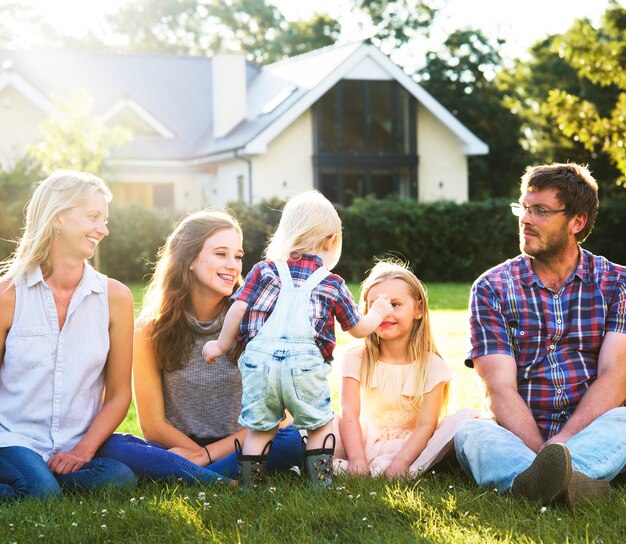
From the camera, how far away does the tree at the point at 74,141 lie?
78.6ft

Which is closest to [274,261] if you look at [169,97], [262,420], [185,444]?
[262,420]

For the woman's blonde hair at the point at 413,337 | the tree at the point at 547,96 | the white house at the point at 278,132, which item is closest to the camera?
the woman's blonde hair at the point at 413,337

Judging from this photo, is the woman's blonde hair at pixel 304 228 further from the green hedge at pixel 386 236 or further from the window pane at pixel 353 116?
the window pane at pixel 353 116

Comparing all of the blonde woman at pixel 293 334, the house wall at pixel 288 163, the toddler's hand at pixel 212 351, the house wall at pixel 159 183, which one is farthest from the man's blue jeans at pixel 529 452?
the house wall at pixel 159 183

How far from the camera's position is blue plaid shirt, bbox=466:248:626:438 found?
198 inches

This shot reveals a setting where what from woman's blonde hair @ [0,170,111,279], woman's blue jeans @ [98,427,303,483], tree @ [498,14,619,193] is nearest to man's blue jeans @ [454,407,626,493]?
woman's blue jeans @ [98,427,303,483]

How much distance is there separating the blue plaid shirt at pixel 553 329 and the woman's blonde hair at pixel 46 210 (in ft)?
7.16

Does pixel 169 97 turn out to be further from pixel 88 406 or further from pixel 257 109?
pixel 88 406

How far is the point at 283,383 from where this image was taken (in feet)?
15.2

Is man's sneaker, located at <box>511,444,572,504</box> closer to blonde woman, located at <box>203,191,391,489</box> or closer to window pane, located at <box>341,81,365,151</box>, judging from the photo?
blonde woman, located at <box>203,191,391,489</box>

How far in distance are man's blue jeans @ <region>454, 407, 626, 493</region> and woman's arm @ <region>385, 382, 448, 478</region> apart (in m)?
0.39

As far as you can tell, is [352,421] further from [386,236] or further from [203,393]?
[386,236]

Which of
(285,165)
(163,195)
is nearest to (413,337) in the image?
(285,165)

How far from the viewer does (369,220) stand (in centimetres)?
2300
